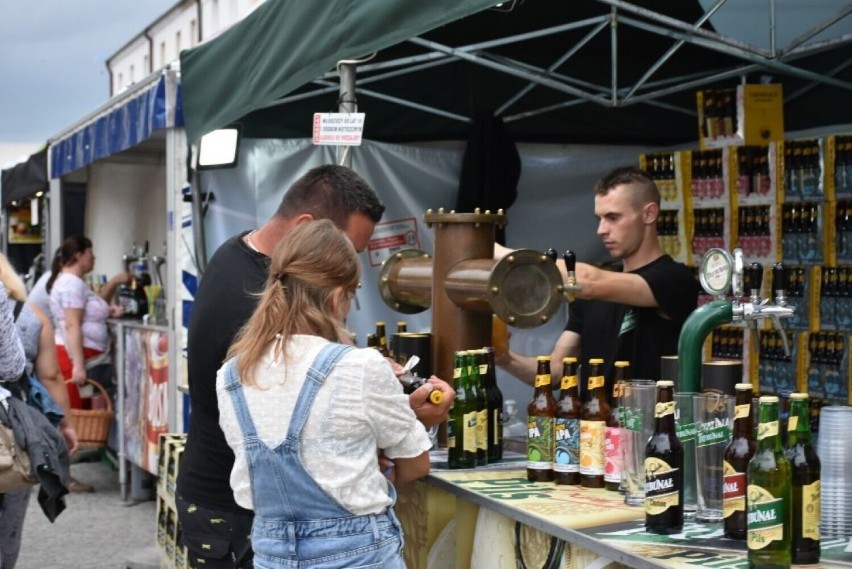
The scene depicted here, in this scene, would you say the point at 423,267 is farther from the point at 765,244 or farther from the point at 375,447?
the point at 765,244

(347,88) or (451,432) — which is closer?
(451,432)

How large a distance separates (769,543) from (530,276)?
1390 mm

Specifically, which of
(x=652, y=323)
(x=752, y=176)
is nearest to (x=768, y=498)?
(x=652, y=323)

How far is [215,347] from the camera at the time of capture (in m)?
3.13

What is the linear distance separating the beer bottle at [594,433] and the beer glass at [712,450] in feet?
1.41

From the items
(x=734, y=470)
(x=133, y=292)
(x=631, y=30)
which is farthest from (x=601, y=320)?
(x=133, y=292)

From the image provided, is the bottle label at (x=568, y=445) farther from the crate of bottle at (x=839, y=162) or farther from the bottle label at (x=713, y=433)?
the crate of bottle at (x=839, y=162)

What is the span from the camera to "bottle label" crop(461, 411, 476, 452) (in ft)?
11.5

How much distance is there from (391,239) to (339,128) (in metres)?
2.17

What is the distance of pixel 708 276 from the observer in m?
3.07

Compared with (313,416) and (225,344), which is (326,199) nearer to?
(225,344)

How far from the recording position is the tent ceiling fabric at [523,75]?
5.27 metres

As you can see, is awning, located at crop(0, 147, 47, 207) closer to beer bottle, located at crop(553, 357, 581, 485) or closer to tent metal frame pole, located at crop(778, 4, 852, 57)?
tent metal frame pole, located at crop(778, 4, 852, 57)

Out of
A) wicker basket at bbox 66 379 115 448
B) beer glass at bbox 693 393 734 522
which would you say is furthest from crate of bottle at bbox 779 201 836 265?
wicker basket at bbox 66 379 115 448
